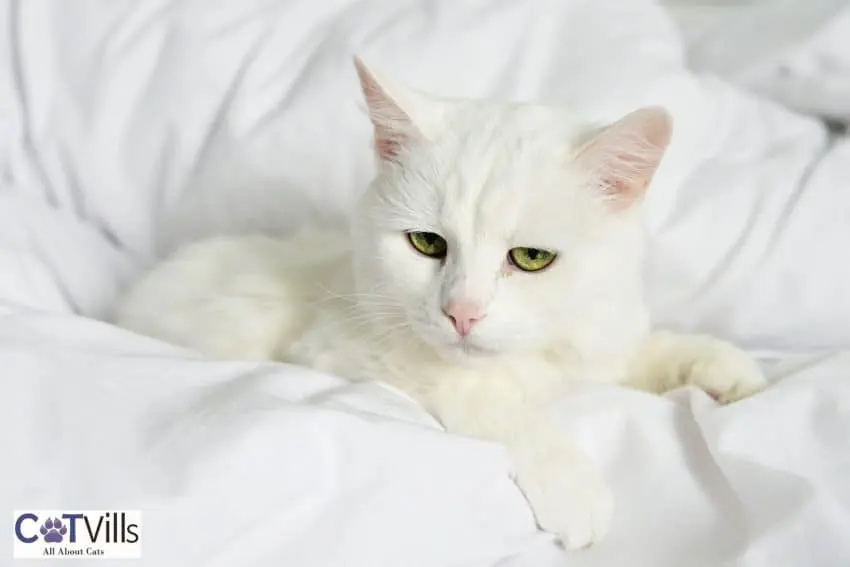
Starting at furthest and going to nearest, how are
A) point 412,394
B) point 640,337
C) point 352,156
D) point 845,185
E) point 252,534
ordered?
point 352,156 < point 845,185 < point 640,337 < point 412,394 < point 252,534

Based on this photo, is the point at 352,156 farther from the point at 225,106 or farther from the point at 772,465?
the point at 772,465

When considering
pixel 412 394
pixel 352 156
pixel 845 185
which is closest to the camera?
pixel 412 394

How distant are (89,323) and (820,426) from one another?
844 mm

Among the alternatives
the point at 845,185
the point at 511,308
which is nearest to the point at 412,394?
the point at 511,308

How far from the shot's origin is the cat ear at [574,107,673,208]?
0.92 meters

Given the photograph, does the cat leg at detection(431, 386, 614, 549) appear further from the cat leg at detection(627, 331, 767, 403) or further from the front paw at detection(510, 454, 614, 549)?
the cat leg at detection(627, 331, 767, 403)

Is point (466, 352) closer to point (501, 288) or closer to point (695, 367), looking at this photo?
point (501, 288)

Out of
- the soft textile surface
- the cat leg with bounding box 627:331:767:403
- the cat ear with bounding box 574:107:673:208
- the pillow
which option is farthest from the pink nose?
the pillow

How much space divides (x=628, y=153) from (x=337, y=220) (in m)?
0.69

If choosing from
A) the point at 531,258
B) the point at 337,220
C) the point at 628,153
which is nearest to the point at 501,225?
the point at 531,258

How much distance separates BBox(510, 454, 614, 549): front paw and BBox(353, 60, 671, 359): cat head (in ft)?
0.46

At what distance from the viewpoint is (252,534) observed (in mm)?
716

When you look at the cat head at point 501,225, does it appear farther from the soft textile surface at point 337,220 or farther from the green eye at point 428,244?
the soft textile surface at point 337,220

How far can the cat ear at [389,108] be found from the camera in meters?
1.00
